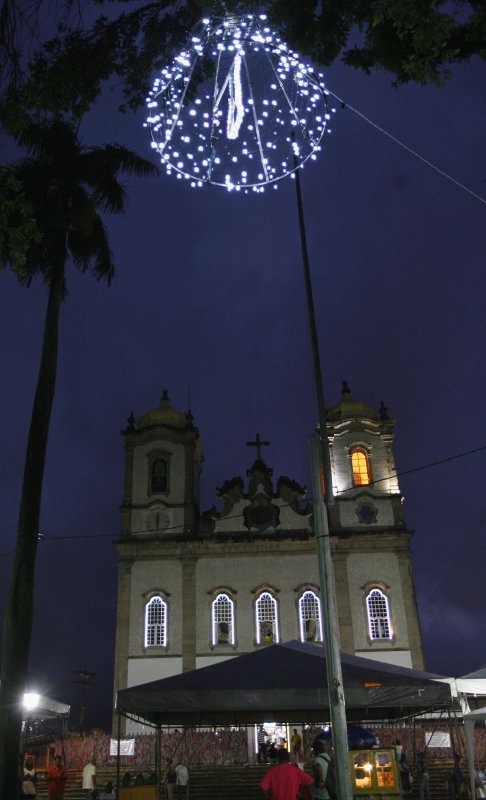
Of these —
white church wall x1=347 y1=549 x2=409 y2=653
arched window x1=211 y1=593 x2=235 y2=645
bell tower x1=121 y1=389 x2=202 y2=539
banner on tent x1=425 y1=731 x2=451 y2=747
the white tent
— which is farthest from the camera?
bell tower x1=121 y1=389 x2=202 y2=539

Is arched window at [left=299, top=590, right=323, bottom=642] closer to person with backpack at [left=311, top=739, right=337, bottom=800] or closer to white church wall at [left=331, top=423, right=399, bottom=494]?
white church wall at [left=331, top=423, right=399, bottom=494]

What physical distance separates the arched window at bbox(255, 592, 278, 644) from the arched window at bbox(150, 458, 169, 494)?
7613mm

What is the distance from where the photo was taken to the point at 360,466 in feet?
128

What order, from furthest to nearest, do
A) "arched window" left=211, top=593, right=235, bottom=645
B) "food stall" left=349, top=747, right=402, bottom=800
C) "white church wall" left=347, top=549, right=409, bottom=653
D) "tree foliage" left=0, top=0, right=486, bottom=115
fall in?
"arched window" left=211, top=593, right=235, bottom=645
"white church wall" left=347, top=549, right=409, bottom=653
"food stall" left=349, top=747, right=402, bottom=800
"tree foliage" left=0, top=0, right=486, bottom=115

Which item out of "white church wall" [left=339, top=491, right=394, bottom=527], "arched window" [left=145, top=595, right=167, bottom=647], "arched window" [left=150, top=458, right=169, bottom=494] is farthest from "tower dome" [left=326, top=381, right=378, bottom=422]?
"arched window" [left=145, top=595, right=167, bottom=647]

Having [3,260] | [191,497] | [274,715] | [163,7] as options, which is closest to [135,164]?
[163,7]

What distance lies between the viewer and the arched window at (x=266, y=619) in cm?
3484

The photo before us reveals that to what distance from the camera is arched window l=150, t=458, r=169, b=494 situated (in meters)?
38.8

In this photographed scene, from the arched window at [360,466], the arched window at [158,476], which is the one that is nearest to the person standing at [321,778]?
the arched window at [360,466]

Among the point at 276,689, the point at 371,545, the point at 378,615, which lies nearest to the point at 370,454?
the point at 371,545

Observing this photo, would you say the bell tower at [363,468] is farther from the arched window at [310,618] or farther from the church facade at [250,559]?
the arched window at [310,618]

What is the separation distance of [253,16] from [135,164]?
1111 cm

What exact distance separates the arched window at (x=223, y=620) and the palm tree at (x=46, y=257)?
69.0ft

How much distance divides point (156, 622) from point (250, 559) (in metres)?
5.40
